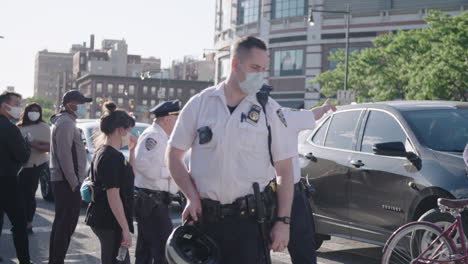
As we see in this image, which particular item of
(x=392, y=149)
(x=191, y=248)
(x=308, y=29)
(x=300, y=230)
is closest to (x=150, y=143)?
(x=300, y=230)

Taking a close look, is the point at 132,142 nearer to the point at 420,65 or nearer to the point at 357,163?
the point at 357,163

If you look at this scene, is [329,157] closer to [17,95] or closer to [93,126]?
[17,95]

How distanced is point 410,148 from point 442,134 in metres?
0.37

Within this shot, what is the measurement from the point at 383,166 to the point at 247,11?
61.8 m

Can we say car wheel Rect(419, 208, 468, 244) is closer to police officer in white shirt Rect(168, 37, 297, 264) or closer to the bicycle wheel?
the bicycle wheel

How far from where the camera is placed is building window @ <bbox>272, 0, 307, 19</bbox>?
62000 millimetres

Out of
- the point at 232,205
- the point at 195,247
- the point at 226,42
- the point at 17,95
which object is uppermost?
the point at 226,42

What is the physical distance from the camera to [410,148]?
6.96 meters

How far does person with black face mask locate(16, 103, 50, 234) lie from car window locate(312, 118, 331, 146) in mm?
4192

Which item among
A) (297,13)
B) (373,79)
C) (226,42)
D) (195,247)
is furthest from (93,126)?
(226,42)

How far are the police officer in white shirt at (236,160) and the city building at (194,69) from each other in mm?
116105

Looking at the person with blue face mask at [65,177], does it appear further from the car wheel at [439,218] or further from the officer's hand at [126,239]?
the car wheel at [439,218]

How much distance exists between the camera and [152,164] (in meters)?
6.21

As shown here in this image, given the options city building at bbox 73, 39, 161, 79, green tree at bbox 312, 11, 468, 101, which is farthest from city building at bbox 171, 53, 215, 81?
green tree at bbox 312, 11, 468, 101
